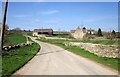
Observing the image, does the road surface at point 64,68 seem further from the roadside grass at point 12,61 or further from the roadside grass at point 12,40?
the roadside grass at point 12,40

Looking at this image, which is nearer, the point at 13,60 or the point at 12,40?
the point at 13,60

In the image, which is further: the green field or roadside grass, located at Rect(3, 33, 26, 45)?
roadside grass, located at Rect(3, 33, 26, 45)

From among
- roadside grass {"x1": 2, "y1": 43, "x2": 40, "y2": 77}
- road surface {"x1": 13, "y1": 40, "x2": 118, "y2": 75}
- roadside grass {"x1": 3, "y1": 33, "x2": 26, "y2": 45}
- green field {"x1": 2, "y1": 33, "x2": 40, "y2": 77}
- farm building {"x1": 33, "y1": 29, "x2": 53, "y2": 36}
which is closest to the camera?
road surface {"x1": 13, "y1": 40, "x2": 118, "y2": 75}

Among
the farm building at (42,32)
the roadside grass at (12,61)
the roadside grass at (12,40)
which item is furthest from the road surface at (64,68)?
the farm building at (42,32)

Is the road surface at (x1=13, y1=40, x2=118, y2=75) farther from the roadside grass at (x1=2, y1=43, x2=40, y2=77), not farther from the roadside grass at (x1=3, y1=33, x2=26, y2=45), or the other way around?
the roadside grass at (x1=3, y1=33, x2=26, y2=45)

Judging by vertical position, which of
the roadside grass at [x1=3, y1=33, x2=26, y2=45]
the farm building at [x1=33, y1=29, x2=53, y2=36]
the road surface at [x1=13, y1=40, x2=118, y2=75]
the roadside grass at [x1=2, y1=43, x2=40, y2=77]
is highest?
the farm building at [x1=33, y1=29, x2=53, y2=36]

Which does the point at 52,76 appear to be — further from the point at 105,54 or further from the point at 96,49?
the point at 96,49

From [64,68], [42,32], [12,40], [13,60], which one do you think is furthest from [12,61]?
[42,32]

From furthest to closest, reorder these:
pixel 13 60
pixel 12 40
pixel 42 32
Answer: pixel 42 32 → pixel 12 40 → pixel 13 60

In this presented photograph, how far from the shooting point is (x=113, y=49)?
27.3 m

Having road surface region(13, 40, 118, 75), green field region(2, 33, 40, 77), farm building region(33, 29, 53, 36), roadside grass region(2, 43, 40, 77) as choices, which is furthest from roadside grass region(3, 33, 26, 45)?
farm building region(33, 29, 53, 36)

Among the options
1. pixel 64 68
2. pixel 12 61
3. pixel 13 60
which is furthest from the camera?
pixel 13 60

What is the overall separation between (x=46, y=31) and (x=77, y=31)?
2110 inches

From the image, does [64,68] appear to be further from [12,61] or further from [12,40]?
[12,40]
